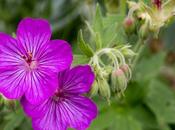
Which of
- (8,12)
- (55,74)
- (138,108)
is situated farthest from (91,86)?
(8,12)

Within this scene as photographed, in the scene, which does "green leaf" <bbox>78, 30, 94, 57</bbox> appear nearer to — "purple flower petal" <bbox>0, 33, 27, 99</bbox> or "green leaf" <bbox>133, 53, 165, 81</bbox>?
"purple flower petal" <bbox>0, 33, 27, 99</bbox>

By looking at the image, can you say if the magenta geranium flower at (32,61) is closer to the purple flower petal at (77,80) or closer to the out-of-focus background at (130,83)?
the purple flower petal at (77,80)

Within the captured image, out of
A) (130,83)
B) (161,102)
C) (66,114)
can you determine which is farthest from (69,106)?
(161,102)

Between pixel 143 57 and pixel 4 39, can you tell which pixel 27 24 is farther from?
pixel 143 57

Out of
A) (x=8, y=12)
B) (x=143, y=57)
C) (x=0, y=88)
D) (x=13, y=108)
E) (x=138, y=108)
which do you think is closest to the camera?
(x=0, y=88)

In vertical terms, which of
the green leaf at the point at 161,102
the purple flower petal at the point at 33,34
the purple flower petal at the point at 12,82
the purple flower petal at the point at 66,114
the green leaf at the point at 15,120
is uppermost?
the purple flower petal at the point at 33,34

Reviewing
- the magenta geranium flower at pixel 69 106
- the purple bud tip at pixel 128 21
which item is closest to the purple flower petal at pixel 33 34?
the magenta geranium flower at pixel 69 106
